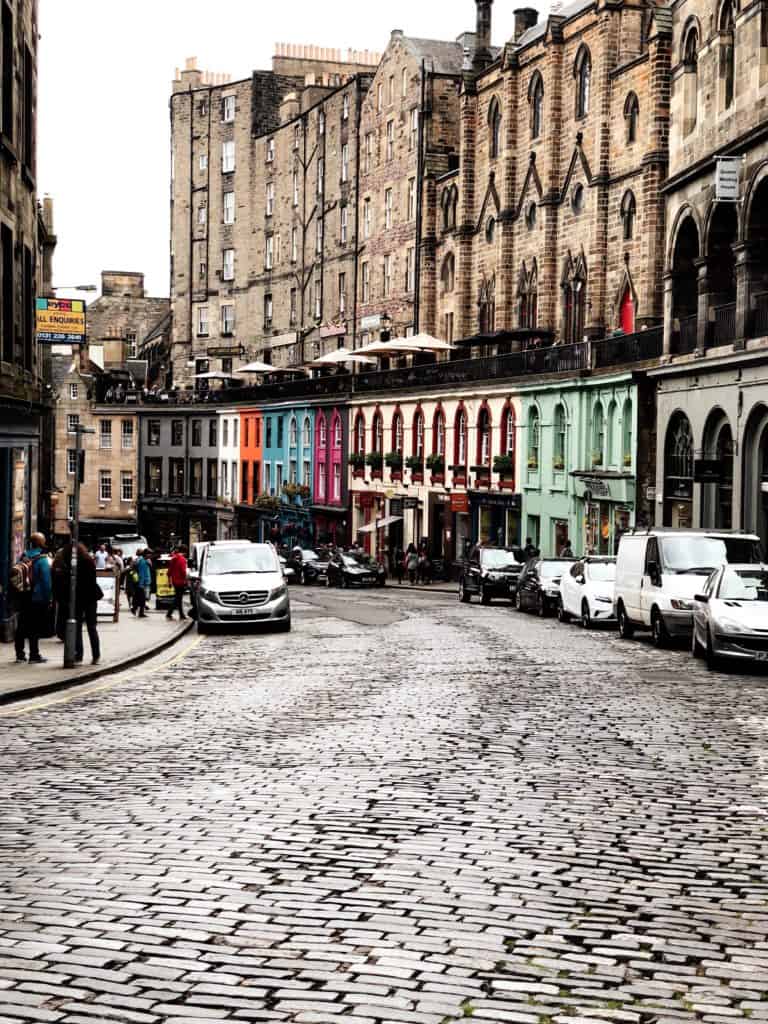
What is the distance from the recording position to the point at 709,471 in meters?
36.9

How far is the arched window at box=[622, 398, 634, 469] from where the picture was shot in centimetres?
4484

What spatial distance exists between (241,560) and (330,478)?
147 feet

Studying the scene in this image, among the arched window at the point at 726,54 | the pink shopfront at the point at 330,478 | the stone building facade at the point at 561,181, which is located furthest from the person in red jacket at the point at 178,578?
the pink shopfront at the point at 330,478

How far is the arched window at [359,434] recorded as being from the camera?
234 ft

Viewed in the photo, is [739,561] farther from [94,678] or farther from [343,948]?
[343,948]

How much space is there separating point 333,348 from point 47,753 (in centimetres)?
7050

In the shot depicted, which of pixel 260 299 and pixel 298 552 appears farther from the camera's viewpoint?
pixel 260 299

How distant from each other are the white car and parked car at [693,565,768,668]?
346 inches

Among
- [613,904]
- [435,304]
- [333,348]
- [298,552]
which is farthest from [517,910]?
[333,348]

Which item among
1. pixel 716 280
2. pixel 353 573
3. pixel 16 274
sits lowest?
pixel 353 573

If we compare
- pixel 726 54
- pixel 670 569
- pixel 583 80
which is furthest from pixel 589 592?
pixel 583 80

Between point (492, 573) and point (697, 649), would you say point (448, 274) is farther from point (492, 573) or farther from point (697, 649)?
point (697, 649)

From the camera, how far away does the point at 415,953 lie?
6535 millimetres

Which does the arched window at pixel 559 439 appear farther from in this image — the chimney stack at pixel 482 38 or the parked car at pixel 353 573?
the chimney stack at pixel 482 38
